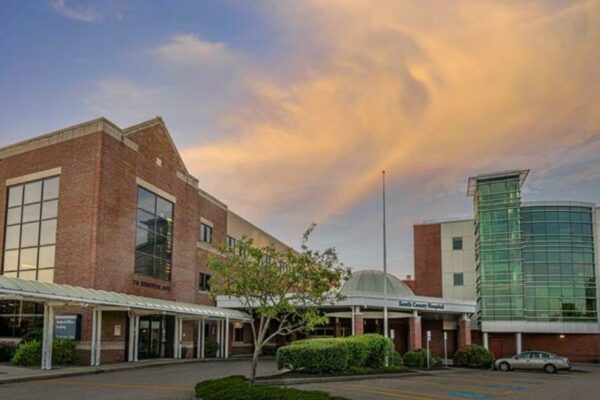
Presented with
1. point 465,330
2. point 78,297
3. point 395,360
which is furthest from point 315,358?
point 465,330

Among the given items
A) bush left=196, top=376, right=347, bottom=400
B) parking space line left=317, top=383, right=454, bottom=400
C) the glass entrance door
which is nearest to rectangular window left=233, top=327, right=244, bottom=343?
the glass entrance door

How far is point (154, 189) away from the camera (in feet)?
119

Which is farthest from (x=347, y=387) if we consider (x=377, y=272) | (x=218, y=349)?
(x=377, y=272)

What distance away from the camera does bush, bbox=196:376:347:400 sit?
15022 millimetres

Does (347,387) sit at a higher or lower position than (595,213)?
lower

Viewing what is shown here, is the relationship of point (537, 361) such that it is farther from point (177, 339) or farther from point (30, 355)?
point (30, 355)

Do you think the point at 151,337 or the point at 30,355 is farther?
the point at 151,337

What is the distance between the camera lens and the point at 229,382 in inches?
694

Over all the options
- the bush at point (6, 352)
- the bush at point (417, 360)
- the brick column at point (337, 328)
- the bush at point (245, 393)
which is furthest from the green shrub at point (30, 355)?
the brick column at point (337, 328)

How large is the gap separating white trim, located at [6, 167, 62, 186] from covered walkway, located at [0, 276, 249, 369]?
7.12 meters

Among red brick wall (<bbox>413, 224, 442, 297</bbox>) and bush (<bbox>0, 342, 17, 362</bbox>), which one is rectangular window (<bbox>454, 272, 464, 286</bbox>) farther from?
bush (<bbox>0, 342, 17, 362</bbox>)

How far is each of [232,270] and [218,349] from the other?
23.7 metres

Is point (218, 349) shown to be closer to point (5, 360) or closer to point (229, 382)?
point (5, 360)

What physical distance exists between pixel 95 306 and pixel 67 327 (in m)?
2.53
